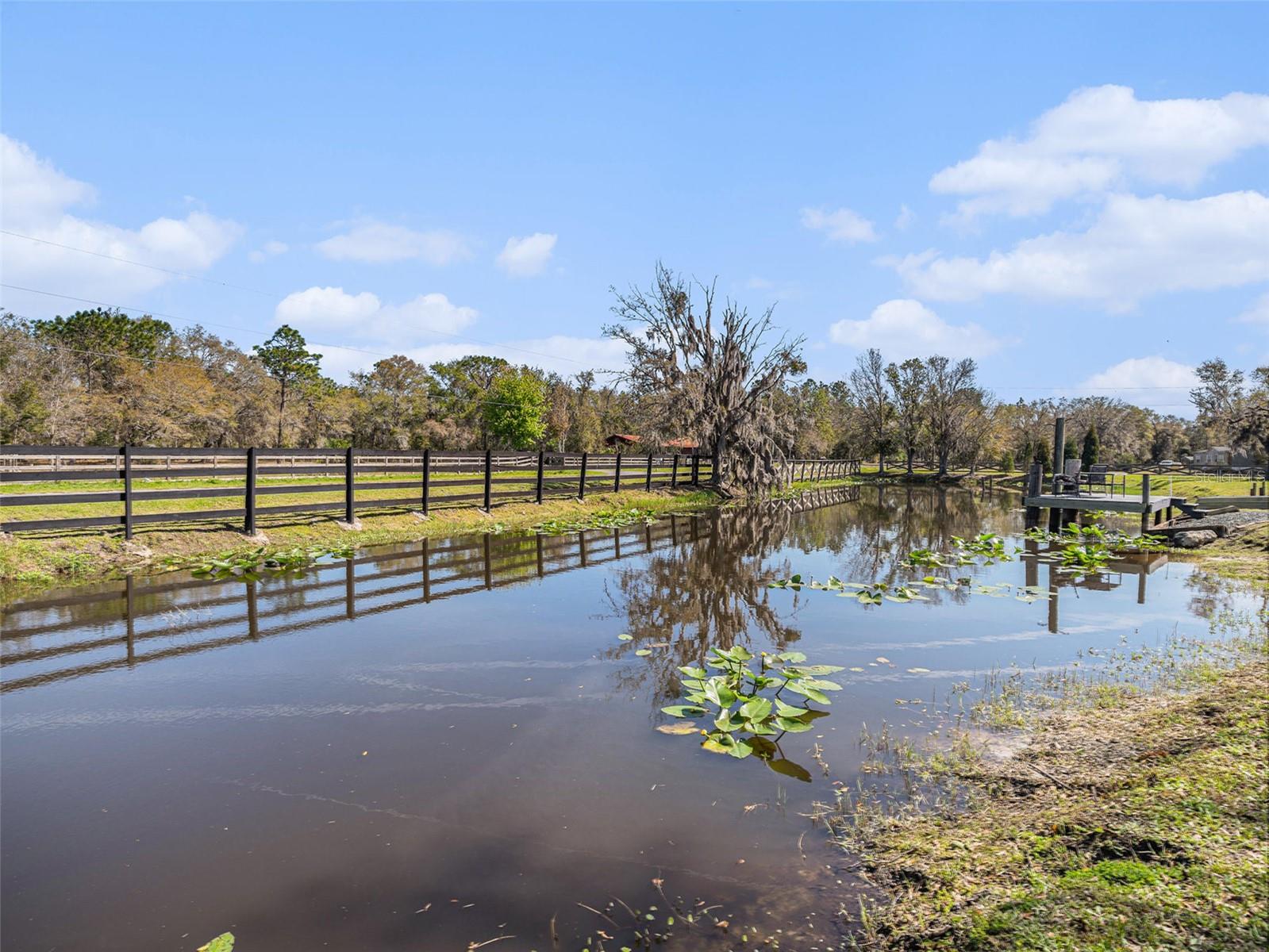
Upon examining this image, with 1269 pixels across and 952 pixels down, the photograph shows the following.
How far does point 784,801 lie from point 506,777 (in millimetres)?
1753

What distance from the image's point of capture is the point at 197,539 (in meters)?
11.8

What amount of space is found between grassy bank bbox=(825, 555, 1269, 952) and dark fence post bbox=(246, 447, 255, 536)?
1181 centimetres

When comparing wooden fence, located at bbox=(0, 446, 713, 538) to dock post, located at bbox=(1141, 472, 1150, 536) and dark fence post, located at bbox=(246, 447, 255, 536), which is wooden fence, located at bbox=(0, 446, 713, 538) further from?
dock post, located at bbox=(1141, 472, 1150, 536)

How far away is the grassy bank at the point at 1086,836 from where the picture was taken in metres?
2.64

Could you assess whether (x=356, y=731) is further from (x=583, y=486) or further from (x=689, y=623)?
(x=583, y=486)

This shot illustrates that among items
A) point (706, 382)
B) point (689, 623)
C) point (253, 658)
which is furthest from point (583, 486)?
point (253, 658)

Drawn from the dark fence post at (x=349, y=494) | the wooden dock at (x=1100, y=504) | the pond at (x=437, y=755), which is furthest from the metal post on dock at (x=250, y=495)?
the wooden dock at (x=1100, y=504)

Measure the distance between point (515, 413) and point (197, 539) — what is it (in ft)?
172

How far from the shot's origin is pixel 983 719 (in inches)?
210

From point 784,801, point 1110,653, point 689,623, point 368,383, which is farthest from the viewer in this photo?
point 368,383

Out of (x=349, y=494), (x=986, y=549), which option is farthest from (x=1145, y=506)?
(x=349, y=494)

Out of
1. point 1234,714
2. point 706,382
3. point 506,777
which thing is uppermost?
point 706,382

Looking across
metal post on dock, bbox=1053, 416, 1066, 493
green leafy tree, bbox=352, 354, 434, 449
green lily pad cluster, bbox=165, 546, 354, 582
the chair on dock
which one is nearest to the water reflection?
green lily pad cluster, bbox=165, 546, 354, 582

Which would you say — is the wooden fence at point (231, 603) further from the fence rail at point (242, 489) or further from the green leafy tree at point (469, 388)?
the green leafy tree at point (469, 388)
